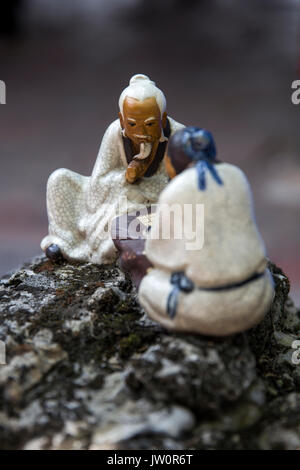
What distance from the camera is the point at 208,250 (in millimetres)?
2436

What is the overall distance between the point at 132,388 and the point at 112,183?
169 cm

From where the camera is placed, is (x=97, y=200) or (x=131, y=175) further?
(x=97, y=200)

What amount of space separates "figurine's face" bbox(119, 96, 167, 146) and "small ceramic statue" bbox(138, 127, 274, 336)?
79 cm

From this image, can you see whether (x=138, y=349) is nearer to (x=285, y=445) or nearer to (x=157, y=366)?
(x=157, y=366)

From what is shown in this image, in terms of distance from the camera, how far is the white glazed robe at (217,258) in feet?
8.00

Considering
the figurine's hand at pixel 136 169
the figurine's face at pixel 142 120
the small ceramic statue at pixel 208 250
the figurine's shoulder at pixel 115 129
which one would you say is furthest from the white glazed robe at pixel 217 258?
the figurine's shoulder at pixel 115 129

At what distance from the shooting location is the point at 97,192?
3838 millimetres

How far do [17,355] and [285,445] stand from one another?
1434mm

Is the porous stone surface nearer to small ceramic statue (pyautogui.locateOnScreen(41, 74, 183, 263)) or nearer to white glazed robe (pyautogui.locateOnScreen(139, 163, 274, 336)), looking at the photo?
white glazed robe (pyautogui.locateOnScreen(139, 163, 274, 336))

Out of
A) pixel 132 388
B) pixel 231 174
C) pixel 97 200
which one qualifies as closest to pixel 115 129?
pixel 97 200

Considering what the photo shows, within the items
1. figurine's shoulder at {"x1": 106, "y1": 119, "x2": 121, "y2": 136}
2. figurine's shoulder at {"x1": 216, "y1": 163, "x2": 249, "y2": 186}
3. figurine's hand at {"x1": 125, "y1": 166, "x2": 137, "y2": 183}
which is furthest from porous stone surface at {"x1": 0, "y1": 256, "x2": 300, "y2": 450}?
figurine's shoulder at {"x1": 106, "y1": 119, "x2": 121, "y2": 136}

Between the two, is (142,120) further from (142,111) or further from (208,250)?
(208,250)

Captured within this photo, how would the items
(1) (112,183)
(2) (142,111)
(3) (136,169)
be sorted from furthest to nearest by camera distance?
(1) (112,183) → (3) (136,169) → (2) (142,111)

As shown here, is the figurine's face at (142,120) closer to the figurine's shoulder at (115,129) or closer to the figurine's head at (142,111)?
the figurine's head at (142,111)
